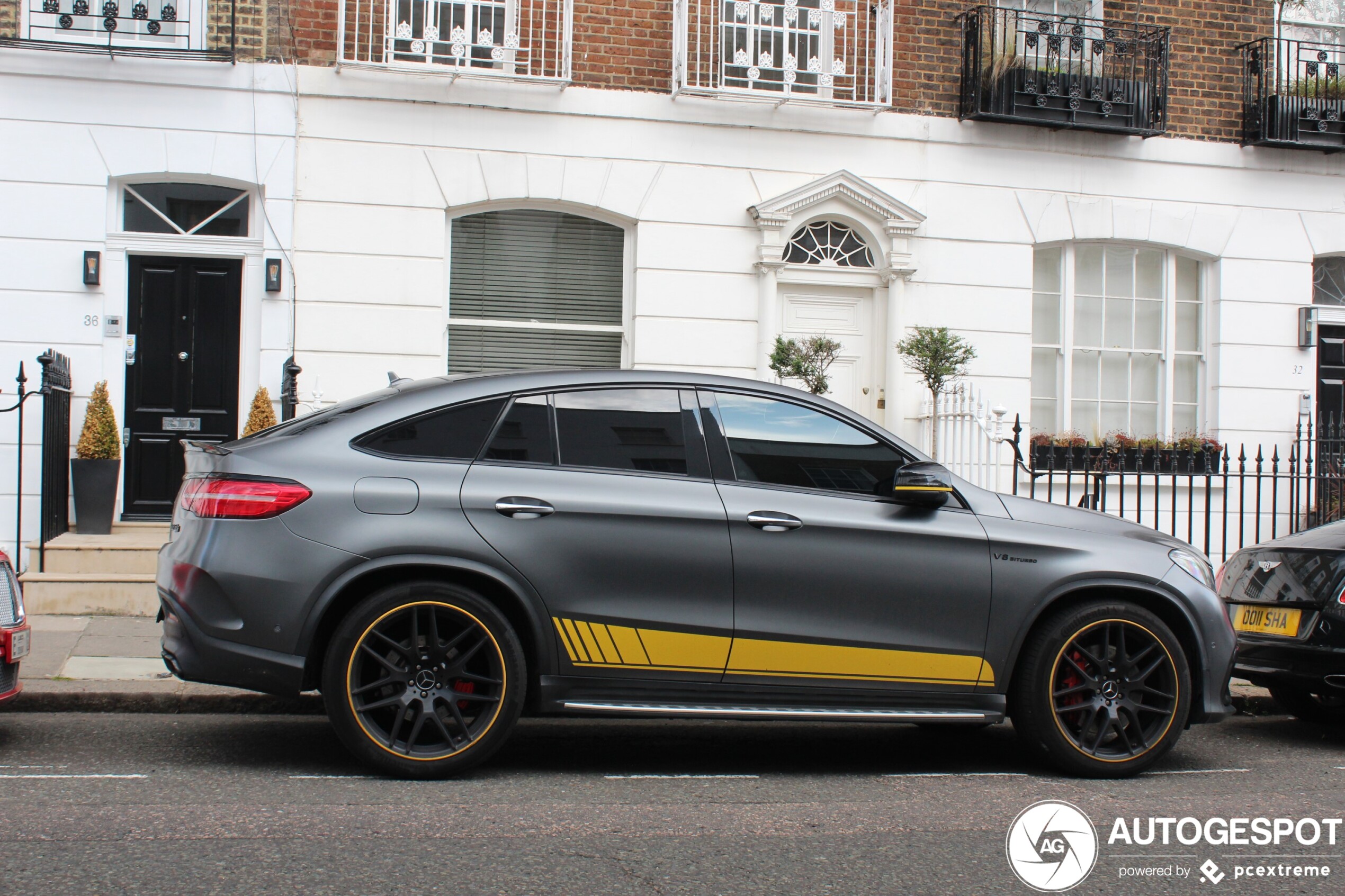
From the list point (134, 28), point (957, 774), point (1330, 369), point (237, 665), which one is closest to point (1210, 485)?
point (1330, 369)

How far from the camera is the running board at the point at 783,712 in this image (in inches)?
205

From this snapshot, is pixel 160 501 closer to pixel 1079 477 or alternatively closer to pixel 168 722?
pixel 168 722

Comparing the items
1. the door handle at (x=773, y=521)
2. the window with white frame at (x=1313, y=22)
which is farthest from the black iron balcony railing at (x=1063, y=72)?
the door handle at (x=773, y=521)

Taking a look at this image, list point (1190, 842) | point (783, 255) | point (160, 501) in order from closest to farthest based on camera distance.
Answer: point (1190, 842), point (160, 501), point (783, 255)

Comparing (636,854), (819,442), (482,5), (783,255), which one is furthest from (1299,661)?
(482,5)

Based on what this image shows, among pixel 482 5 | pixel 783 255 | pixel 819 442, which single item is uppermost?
pixel 482 5

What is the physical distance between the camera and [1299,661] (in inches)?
257

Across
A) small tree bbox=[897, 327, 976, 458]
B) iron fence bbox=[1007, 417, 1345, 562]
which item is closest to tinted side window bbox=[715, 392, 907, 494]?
small tree bbox=[897, 327, 976, 458]

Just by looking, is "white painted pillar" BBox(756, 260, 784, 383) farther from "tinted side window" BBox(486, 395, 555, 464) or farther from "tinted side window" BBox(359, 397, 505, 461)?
"tinted side window" BBox(359, 397, 505, 461)

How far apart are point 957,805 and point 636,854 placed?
152 centimetres

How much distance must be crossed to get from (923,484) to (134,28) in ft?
29.6

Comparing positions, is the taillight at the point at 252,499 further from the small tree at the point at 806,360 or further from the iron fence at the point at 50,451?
the small tree at the point at 806,360

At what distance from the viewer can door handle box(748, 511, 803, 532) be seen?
17.5 feet

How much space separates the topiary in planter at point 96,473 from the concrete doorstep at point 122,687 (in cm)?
208
